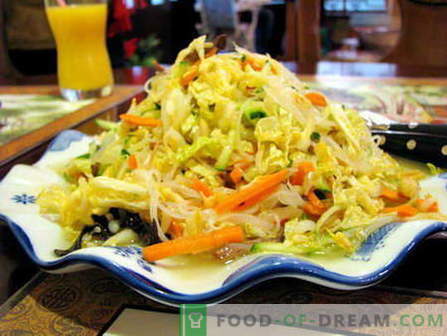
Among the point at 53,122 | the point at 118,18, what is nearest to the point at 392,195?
the point at 53,122

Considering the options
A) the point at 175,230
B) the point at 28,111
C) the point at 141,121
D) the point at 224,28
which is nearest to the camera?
the point at 175,230

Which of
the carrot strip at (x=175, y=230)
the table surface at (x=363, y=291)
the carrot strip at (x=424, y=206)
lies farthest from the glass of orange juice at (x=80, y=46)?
the carrot strip at (x=424, y=206)

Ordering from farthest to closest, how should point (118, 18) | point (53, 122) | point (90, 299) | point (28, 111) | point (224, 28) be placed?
point (224, 28) < point (118, 18) < point (28, 111) < point (53, 122) < point (90, 299)

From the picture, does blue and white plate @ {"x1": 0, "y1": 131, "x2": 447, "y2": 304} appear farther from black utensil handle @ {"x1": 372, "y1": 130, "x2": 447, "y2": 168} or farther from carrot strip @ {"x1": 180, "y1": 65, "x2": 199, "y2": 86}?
carrot strip @ {"x1": 180, "y1": 65, "x2": 199, "y2": 86}

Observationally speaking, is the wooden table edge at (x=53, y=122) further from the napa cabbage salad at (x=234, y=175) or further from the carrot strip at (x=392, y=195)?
the carrot strip at (x=392, y=195)

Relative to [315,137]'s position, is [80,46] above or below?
above

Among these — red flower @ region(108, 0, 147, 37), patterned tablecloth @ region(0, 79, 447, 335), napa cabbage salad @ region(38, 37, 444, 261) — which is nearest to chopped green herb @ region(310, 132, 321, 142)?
napa cabbage salad @ region(38, 37, 444, 261)

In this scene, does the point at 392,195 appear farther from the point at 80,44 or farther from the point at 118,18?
the point at 118,18

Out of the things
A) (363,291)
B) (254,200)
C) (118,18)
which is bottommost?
(363,291)
